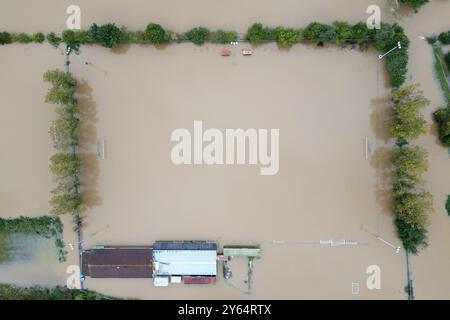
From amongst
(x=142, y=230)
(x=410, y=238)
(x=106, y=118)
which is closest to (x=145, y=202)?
(x=142, y=230)

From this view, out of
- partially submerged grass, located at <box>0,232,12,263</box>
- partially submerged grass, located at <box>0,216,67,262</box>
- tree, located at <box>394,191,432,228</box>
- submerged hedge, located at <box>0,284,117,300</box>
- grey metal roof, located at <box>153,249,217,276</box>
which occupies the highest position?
tree, located at <box>394,191,432,228</box>

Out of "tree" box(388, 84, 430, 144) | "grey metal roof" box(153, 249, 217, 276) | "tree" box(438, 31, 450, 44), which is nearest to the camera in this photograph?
"tree" box(388, 84, 430, 144)

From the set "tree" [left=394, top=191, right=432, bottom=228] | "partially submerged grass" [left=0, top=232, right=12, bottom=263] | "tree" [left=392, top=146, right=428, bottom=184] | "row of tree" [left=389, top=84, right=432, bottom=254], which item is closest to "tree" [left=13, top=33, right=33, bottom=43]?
"partially submerged grass" [left=0, top=232, right=12, bottom=263]

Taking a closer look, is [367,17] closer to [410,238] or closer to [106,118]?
[410,238]

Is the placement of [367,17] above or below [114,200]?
above

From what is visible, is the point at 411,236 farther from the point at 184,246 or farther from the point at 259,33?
the point at 259,33

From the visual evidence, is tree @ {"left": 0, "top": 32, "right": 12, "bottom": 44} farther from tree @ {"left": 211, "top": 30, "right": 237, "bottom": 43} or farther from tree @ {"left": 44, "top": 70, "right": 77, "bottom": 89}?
tree @ {"left": 211, "top": 30, "right": 237, "bottom": 43}

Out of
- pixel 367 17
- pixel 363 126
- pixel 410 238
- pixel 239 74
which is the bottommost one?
pixel 410 238
